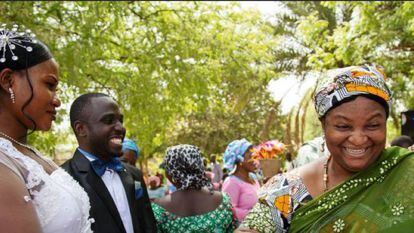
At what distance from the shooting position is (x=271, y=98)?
79.9ft

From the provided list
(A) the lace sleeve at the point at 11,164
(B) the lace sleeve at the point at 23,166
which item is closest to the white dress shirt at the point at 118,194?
(B) the lace sleeve at the point at 23,166

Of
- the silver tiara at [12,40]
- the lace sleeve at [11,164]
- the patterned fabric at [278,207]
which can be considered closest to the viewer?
the lace sleeve at [11,164]

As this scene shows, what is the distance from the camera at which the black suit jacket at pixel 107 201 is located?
323cm

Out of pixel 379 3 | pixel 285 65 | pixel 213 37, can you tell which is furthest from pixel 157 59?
pixel 285 65

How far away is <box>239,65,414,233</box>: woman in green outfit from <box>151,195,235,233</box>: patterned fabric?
4.79 feet

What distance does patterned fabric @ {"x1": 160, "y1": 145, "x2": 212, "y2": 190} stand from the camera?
3.95m

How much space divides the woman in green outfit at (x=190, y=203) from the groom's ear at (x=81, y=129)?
744 millimetres

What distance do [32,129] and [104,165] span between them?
1314 mm

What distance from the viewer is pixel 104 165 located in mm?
3502

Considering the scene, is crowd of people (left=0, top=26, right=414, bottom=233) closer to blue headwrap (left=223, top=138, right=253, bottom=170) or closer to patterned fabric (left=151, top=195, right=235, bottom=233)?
patterned fabric (left=151, top=195, right=235, bottom=233)

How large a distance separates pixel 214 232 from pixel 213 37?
20.4 feet

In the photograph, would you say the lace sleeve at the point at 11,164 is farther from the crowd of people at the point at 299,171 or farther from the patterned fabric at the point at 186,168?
the patterned fabric at the point at 186,168

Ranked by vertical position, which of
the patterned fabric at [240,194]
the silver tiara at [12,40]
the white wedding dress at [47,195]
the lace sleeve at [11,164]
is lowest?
the patterned fabric at [240,194]

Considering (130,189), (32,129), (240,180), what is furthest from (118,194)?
(240,180)
